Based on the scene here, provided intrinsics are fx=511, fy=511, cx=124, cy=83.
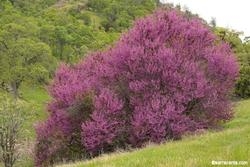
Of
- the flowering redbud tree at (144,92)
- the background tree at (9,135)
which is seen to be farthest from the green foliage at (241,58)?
the background tree at (9,135)

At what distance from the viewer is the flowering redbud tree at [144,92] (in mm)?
24547

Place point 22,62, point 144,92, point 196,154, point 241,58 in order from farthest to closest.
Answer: point 22,62, point 241,58, point 144,92, point 196,154

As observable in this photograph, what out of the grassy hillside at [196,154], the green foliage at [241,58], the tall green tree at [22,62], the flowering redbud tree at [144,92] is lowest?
the tall green tree at [22,62]

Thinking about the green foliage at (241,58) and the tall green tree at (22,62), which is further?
the tall green tree at (22,62)

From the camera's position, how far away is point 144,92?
83.9ft

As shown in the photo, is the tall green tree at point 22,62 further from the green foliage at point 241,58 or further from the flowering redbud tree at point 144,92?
the flowering redbud tree at point 144,92

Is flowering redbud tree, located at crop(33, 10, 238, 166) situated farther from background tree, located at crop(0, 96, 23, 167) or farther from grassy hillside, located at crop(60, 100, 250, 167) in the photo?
background tree, located at crop(0, 96, 23, 167)

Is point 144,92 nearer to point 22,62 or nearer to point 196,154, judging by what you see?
point 196,154

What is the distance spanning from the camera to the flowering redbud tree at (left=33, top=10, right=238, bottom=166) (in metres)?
24.5

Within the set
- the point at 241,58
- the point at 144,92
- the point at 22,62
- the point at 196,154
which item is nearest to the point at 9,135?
the point at 144,92

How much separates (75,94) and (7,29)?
7357 centimetres

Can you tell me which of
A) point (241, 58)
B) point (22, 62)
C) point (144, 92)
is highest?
point (144, 92)

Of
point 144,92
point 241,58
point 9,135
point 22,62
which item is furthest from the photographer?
point 22,62

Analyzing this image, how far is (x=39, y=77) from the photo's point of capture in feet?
286
